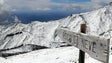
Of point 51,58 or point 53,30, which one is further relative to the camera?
point 53,30

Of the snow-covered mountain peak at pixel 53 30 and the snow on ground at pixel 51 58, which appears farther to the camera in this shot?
the snow-covered mountain peak at pixel 53 30

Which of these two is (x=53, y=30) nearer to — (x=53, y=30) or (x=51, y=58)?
(x=53, y=30)

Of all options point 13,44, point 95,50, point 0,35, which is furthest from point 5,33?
point 95,50

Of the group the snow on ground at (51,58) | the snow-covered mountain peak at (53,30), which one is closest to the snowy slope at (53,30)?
the snow-covered mountain peak at (53,30)

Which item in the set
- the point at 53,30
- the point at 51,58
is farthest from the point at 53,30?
the point at 51,58

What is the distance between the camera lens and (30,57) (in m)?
14.4

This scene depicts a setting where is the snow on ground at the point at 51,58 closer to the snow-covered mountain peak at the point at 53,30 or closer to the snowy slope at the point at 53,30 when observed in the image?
the snowy slope at the point at 53,30

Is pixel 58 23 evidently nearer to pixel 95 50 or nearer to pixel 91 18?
pixel 91 18

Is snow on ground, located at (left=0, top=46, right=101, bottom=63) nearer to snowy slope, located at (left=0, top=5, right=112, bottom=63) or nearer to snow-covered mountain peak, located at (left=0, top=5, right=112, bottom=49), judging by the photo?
snowy slope, located at (left=0, top=5, right=112, bottom=63)

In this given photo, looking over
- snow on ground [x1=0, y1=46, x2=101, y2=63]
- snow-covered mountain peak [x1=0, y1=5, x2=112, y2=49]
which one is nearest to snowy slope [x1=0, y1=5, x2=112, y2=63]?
snow-covered mountain peak [x1=0, y1=5, x2=112, y2=49]

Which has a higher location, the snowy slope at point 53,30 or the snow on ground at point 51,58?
the snowy slope at point 53,30

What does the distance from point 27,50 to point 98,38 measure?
1387cm

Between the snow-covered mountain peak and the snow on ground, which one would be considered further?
the snow-covered mountain peak

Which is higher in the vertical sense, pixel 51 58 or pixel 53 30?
pixel 53 30
